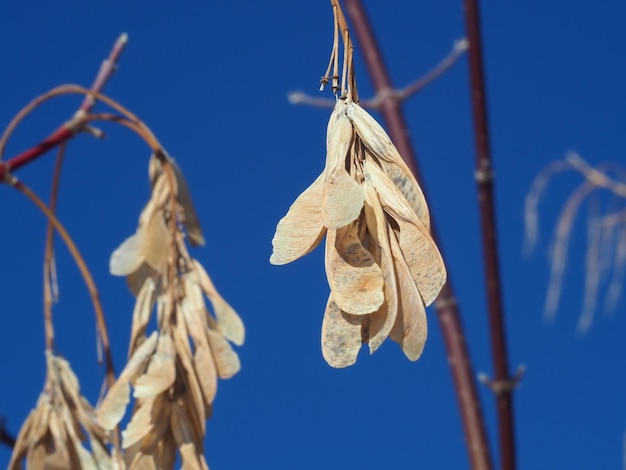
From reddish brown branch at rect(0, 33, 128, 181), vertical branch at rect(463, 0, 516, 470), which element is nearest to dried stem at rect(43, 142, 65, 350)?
reddish brown branch at rect(0, 33, 128, 181)

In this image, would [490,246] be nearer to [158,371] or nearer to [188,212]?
[188,212]

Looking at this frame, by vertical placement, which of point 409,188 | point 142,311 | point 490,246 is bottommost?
point 409,188

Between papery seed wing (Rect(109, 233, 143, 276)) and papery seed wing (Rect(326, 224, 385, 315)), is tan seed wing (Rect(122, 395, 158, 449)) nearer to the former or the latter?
papery seed wing (Rect(109, 233, 143, 276))

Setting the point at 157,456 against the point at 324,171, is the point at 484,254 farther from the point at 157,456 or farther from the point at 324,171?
the point at 324,171

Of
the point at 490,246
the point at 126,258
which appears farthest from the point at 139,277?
the point at 490,246

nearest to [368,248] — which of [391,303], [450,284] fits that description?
[391,303]

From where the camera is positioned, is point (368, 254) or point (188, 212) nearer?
point (368, 254)

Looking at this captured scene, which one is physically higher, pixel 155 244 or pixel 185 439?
pixel 155 244
